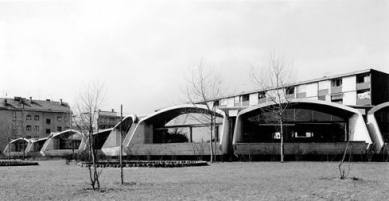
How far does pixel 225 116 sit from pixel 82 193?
2176cm

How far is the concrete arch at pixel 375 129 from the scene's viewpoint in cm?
2817

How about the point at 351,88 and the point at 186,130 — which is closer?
the point at 186,130

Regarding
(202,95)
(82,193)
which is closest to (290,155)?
(202,95)

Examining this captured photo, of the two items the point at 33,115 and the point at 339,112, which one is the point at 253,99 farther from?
the point at 33,115

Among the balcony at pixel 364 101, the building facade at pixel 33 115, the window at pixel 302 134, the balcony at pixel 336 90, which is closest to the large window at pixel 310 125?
the window at pixel 302 134

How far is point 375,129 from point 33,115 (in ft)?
221

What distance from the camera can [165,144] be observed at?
35.0m

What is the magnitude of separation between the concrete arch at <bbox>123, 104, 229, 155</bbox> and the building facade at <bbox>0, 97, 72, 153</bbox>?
3952 centimetres

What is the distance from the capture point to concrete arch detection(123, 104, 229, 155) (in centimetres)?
3228

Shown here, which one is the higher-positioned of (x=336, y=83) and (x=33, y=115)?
(x=336, y=83)

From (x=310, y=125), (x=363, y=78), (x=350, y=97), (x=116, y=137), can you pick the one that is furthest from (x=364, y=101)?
(x=116, y=137)

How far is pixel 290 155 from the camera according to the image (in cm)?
2983

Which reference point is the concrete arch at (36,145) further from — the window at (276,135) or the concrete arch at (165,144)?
the window at (276,135)

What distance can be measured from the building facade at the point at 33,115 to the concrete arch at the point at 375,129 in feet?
186
